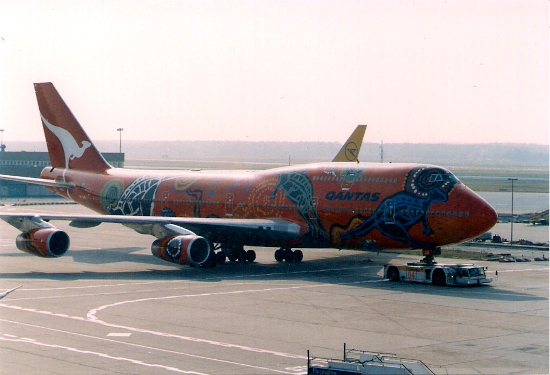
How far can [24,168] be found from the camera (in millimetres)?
118688

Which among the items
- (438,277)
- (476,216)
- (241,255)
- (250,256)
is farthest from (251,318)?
(250,256)

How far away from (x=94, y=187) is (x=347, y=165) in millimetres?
20601

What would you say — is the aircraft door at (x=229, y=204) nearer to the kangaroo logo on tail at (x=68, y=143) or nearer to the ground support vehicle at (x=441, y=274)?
the ground support vehicle at (x=441, y=274)

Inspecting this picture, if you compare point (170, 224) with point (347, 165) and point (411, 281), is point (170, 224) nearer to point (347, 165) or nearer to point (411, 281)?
point (347, 165)

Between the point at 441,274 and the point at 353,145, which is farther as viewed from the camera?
the point at 353,145

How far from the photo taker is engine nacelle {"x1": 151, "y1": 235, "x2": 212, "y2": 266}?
4191 centimetres

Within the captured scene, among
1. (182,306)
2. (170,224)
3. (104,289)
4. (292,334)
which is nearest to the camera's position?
(292,334)

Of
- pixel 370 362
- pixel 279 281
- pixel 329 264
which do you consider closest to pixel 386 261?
pixel 329 264

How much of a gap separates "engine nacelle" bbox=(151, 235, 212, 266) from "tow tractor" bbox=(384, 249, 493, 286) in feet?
31.8

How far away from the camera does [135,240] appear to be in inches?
2448

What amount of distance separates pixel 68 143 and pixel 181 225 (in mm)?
17464

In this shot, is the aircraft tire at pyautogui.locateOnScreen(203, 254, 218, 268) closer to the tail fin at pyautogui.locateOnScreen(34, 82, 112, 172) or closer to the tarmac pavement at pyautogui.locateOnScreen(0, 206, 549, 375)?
the tarmac pavement at pyautogui.locateOnScreen(0, 206, 549, 375)

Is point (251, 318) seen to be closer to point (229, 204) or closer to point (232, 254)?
point (232, 254)

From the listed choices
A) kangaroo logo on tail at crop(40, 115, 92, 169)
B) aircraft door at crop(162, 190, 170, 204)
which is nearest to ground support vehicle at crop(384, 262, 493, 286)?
aircraft door at crop(162, 190, 170, 204)
